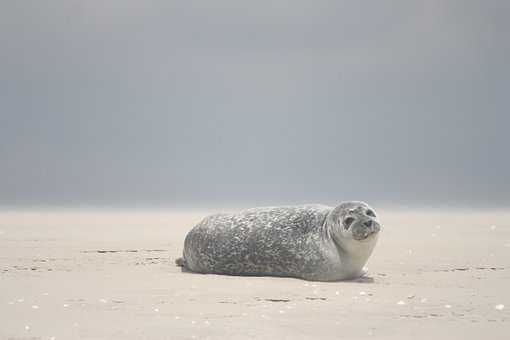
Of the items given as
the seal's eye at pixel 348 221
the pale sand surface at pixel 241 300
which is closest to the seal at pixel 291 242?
the seal's eye at pixel 348 221

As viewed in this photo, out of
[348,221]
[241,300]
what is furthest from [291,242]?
[241,300]

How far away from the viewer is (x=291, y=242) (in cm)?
818

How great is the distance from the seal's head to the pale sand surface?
0.46 meters

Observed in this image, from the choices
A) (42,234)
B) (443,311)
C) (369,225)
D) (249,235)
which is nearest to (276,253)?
(249,235)

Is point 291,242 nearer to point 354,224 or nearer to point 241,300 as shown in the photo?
point 354,224

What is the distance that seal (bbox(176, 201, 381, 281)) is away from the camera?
26.0 feet

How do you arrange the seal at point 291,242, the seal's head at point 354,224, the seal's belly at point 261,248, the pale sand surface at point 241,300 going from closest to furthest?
1. the pale sand surface at point 241,300
2. the seal's head at point 354,224
3. the seal at point 291,242
4. the seal's belly at point 261,248

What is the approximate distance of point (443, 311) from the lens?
6.14 m

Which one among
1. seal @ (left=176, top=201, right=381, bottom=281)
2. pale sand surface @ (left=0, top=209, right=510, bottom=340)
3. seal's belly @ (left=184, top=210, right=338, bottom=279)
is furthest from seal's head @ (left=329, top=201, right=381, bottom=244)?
pale sand surface @ (left=0, top=209, right=510, bottom=340)

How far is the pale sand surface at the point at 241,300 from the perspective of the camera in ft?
17.5

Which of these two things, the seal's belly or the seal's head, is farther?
the seal's belly

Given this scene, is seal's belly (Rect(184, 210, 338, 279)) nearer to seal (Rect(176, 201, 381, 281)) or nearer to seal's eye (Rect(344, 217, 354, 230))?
seal (Rect(176, 201, 381, 281))

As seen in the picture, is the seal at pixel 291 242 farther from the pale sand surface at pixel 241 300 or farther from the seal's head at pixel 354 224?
the pale sand surface at pixel 241 300

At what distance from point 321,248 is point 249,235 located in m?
0.79
